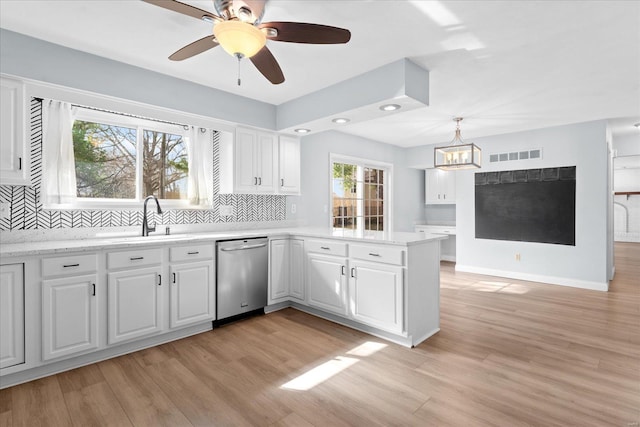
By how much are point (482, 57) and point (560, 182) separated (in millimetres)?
3278

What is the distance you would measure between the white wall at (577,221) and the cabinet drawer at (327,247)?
3.73 meters

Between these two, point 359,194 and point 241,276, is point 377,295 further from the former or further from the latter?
point 359,194

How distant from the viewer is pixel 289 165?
14.2 ft

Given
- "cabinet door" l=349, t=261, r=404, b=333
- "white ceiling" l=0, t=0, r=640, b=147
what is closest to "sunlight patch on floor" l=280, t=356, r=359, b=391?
"cabinet door" l=349, t=261, r=404, b=333

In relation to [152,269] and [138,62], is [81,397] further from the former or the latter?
[138,62]

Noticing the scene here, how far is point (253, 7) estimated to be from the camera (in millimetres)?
1736

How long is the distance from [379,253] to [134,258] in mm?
2078

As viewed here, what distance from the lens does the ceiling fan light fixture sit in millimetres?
1695

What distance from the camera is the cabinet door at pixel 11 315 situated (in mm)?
2150

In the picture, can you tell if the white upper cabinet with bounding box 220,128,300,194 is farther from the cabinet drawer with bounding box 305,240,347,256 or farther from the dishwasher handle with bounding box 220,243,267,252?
the cabinet drawer with bounding box 305,240,347,256

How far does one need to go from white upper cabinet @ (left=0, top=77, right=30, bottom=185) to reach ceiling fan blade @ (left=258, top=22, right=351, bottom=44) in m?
2.08

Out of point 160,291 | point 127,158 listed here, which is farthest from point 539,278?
point 127,158

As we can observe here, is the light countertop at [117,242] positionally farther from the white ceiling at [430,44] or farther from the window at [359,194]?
the window at [359,194]

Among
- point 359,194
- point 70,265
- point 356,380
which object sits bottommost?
point 356,380
